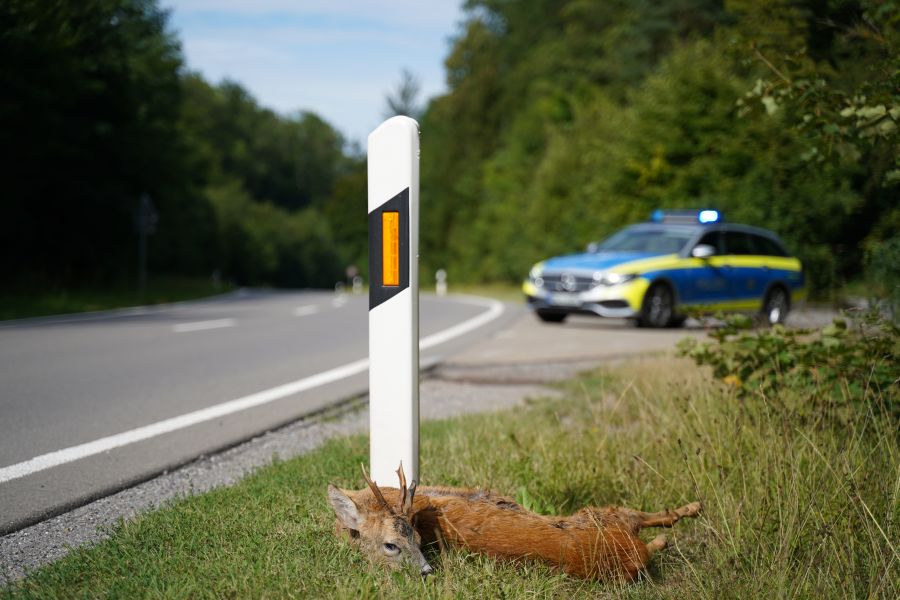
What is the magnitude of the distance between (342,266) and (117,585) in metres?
96.2

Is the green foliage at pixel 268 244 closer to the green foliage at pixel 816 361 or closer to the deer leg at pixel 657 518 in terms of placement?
the green foliage at pixel 816 361

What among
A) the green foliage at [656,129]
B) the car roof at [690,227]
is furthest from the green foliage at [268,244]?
the car roof at [690,227]

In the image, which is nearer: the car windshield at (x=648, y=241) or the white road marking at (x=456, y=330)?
the white road marking at (x=456, y=330)

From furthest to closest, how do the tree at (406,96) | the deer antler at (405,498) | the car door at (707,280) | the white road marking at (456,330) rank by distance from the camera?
the tree at (406,96), the car door at (707,280), the white road marking at (456,330), the deer antler at (405,498)

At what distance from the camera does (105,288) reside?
2481 centimetres

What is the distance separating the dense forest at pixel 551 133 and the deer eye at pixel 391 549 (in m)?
2.74

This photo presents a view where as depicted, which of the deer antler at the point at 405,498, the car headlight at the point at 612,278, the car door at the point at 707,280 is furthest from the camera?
the car door at the point at 707,280

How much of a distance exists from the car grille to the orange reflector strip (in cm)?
1065

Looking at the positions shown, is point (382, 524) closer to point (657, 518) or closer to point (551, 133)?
point (657, 518)

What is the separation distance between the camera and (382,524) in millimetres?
2867

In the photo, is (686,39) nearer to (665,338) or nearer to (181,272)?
(665,338)

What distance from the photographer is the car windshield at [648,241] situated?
47.0 ft

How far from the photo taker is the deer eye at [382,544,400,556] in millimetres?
2799

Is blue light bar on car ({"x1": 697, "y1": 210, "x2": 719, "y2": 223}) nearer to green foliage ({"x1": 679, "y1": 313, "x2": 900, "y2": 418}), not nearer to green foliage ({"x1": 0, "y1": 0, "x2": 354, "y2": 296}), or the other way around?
green foliage ({"x1": 679, "y1": 313, "x2": 900, "y2": 418})
